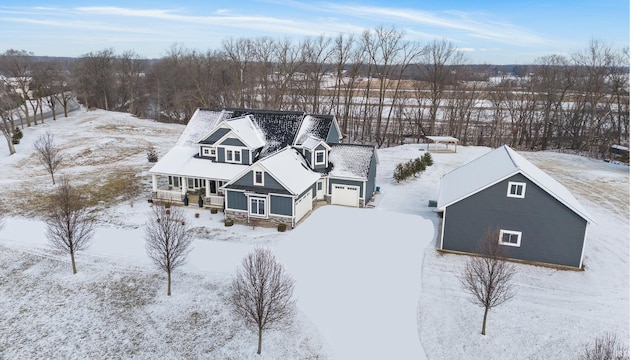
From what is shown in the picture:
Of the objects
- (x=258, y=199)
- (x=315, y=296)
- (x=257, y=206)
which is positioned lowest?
(x=315, y=296)

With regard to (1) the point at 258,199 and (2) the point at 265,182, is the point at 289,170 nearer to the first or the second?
(2) the point at 265,182

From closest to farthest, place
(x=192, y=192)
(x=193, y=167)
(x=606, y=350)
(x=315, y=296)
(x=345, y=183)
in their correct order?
(x=606, y=350)
(x=315, y=296)
(x=345, y=183)
(x=193, y=167)
(x=192, y=192)

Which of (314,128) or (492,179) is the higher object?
(314,128)

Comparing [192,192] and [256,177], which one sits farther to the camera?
[192,192]

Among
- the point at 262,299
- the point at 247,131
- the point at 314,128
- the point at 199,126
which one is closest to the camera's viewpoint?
the point at 262,299

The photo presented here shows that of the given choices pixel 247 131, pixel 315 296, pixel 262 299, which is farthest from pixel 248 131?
pixel 262 299

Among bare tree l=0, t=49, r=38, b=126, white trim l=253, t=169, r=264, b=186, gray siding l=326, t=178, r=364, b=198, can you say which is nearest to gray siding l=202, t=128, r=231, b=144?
white trim l=253, t=169, r=264, b=186

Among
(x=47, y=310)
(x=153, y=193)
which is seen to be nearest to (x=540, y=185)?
→ (x=47, y=310)
